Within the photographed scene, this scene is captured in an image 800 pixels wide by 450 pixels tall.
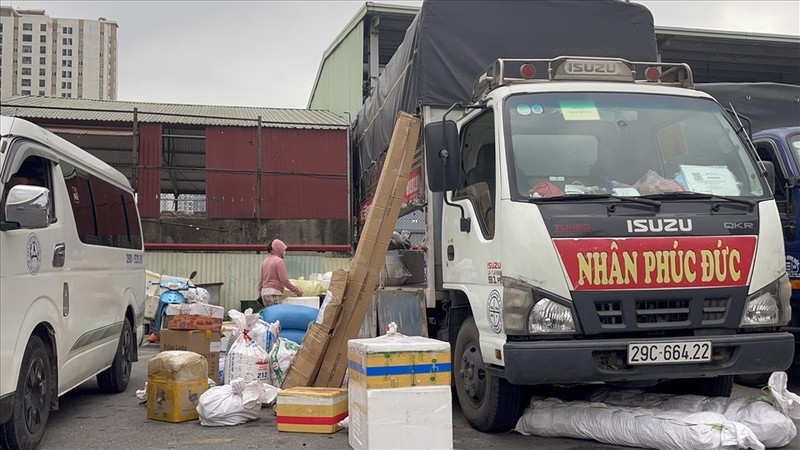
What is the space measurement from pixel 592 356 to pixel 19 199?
3672 mm

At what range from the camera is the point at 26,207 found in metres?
4.34

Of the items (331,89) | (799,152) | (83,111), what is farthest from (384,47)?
(799,152)

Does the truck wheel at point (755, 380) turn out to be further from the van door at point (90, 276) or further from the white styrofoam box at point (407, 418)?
the van door at point (90, 276)

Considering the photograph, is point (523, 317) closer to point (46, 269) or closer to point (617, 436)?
point (617, 436)

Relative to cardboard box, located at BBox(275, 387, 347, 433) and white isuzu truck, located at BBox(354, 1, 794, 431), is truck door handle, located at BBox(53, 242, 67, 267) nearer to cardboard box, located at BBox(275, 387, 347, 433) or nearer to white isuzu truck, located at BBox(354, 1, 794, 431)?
cardboard box, located at BBox(275, 387, 347, 433)

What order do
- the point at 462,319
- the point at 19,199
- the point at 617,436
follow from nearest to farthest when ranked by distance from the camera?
the point at 19,199
the point at 617,436
the point at 462,319

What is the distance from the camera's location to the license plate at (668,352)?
15.0 feet

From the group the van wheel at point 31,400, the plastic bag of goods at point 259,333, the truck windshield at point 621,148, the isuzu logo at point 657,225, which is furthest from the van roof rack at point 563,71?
the van wheel at point 31,400

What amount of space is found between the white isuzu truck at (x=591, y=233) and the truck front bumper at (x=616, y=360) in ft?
0.04

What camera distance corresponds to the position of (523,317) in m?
4.60

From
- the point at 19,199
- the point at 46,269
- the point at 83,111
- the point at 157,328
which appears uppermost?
the point at 83,111

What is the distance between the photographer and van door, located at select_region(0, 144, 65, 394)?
4.27m

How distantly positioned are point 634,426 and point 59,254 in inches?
168

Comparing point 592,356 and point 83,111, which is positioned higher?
point 83,111
